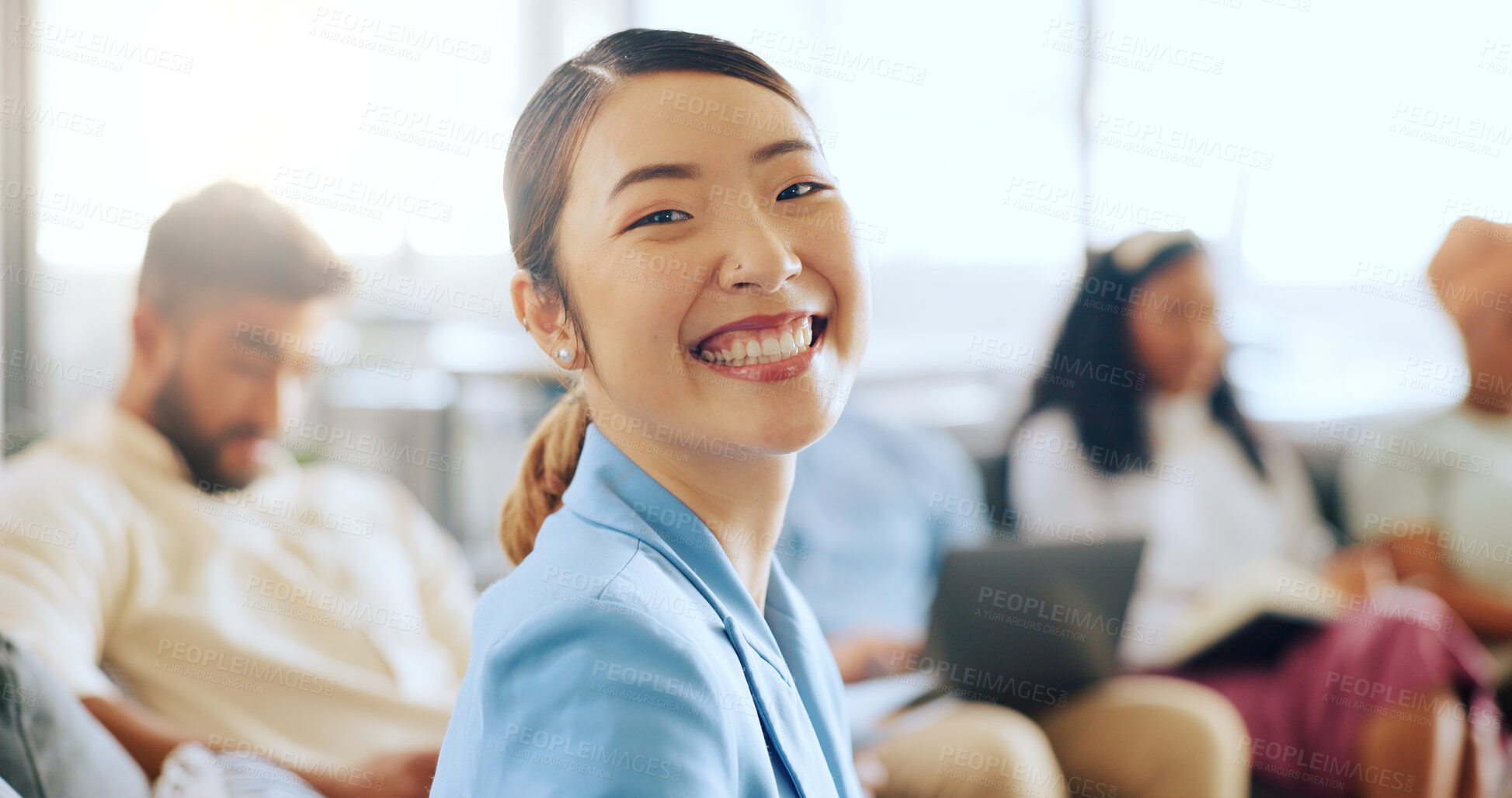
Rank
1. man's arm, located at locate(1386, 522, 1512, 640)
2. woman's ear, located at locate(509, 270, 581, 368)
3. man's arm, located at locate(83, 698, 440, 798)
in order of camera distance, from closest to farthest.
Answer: woman's ear, located at locate(509, 270, 581, 368), man's arm, located at locate(83, 698, 440, 798), man's arm, located at locate(1386, 522, 1512, 640)

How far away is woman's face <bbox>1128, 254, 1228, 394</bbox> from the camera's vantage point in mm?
2137

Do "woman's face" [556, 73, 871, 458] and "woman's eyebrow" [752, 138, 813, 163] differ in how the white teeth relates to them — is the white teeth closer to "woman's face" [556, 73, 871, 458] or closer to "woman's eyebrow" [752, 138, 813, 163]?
"woman's face" [556, 73, 871, 458]

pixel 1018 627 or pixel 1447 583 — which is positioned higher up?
pixel 1018 627

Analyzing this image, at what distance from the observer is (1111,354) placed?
216cm

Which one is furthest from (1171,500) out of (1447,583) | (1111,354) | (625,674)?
(625,674)

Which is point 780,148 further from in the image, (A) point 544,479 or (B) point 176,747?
(B) point 176,747

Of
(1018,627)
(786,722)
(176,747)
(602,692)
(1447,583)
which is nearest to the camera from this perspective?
(602,692)

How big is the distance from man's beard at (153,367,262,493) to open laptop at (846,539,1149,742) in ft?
3.56

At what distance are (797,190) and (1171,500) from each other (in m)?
1.76

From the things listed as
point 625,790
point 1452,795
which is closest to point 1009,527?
point 1452,795

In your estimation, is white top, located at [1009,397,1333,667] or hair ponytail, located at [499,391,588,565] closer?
hair ponytail, located at [499,391,588,565]

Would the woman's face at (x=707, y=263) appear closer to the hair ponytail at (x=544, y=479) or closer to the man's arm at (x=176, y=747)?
the hair ponytail at (x=544, y=479)

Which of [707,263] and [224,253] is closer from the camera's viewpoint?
[707,263]

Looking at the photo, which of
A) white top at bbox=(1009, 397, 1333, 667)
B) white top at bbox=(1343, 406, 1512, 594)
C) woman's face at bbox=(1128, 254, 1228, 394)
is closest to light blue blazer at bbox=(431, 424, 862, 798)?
white top at bbox=(1009, 397, 1333, 667)
